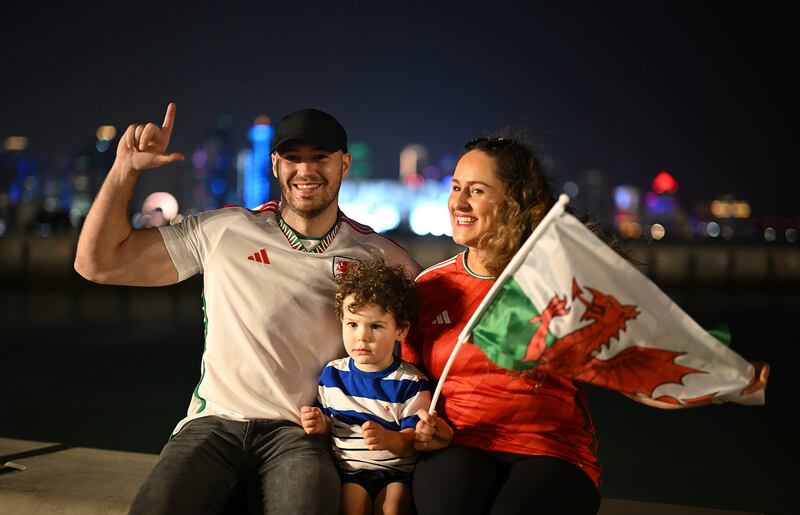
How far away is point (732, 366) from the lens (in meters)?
3.04

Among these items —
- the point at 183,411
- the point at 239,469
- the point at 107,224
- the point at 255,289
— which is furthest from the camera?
the point at 183,411

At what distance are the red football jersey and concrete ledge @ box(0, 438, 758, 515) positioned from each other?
865mm

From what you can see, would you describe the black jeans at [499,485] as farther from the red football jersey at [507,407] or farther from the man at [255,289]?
the man at [255,289]

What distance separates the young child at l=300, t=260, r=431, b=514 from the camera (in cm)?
328

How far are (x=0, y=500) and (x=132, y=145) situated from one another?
67.2 inches

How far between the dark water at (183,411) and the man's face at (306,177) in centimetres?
367

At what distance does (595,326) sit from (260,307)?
4.64 ft

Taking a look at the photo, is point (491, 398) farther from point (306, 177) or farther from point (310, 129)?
point (310, 129)

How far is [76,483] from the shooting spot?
13.1 feet

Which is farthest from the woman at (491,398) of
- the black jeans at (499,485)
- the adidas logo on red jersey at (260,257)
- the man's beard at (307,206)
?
the adidas logo on red jersey at (260,257)

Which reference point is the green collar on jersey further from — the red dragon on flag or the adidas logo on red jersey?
the red dragon on flag

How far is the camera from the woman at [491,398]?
9.98ft

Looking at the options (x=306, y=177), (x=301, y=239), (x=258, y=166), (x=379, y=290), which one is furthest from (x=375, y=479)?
(x=258, y=166)

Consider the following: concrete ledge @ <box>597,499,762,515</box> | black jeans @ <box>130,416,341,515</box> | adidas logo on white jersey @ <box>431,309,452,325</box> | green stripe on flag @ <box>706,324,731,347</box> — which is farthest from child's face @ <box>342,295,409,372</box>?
concrete ledge @ <box>597,499,762,515</box>
